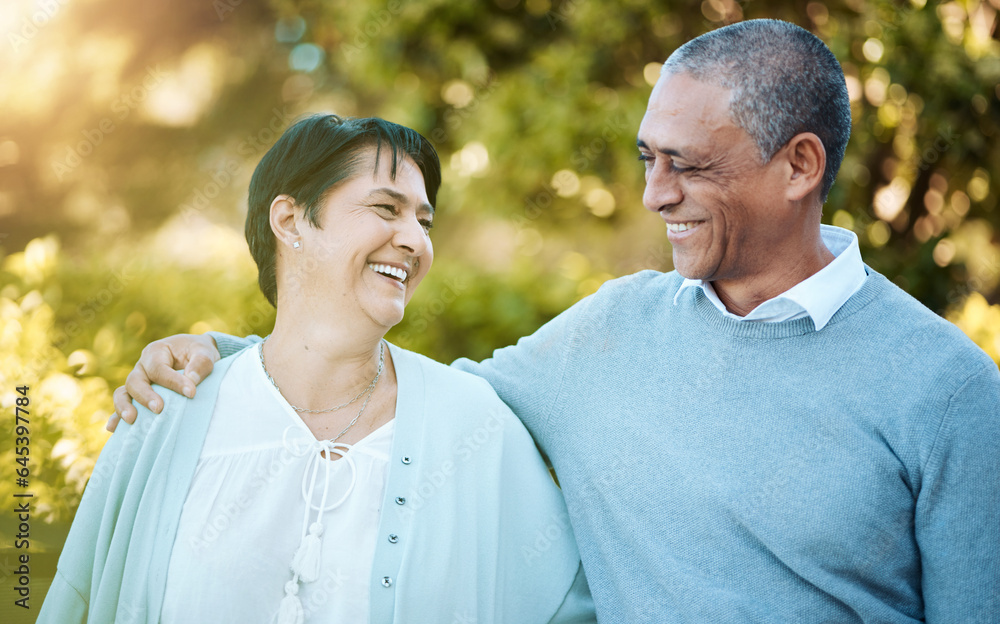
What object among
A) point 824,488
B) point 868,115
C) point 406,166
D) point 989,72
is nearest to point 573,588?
point 824,488

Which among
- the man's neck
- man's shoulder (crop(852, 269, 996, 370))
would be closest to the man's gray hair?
the man's neck

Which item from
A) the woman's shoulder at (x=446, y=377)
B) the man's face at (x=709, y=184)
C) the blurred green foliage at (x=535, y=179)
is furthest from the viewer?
the blurred green foliage at (x=535, y=179)

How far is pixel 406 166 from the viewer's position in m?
2.14

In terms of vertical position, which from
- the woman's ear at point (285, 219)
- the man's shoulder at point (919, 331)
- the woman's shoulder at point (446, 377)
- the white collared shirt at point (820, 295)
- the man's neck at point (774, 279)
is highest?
the woman's ear at point (285, 219)

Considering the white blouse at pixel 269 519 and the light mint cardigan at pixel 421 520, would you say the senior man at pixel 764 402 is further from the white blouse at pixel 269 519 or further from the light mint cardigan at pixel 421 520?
the white blouse at pixel 269 519

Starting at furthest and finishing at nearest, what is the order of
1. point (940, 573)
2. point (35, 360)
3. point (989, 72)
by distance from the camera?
point (989, 72) → point (35, 360) → point (940, 573)

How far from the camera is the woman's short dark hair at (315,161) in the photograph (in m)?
2.07

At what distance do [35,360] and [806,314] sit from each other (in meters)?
2.56

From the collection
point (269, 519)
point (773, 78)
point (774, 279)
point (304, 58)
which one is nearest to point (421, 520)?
point (269, 519)

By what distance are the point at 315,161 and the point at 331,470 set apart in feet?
2.76

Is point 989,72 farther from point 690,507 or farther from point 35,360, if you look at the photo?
point 35,360

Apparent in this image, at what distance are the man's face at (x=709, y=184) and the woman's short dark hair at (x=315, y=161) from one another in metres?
0.68

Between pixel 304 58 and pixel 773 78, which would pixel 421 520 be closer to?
pixel 773 78

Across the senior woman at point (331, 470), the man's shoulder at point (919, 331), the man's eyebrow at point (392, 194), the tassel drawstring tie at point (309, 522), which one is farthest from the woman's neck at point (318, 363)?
the man's shoulder at point (919, 331)
